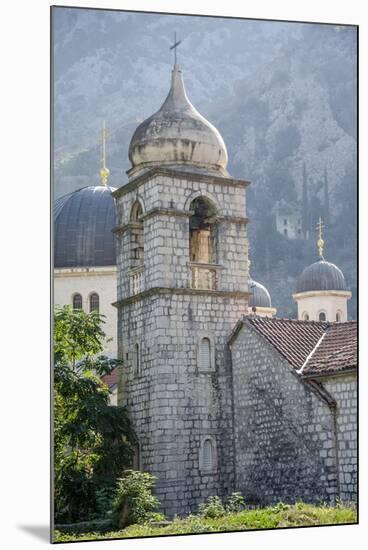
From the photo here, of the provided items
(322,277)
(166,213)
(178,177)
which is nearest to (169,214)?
(166,213)

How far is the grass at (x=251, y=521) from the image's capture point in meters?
14.2

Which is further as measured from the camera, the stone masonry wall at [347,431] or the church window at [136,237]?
the church window at [136,237]

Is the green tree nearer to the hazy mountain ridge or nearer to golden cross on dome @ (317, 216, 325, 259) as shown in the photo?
the hazy mountain ridge

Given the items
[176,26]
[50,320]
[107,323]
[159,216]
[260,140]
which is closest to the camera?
[50,320]

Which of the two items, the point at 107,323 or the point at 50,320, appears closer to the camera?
the point at 50,320

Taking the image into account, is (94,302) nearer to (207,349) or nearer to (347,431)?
(207,349)

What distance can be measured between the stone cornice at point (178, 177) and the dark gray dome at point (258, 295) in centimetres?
150

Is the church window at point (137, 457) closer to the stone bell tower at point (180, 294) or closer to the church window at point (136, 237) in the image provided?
the stone bell tower at point (180, 294)

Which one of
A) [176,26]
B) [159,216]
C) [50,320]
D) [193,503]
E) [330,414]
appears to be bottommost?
[193,503]

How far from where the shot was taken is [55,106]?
14.2 meters

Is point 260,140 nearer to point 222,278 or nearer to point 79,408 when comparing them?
point 222,278

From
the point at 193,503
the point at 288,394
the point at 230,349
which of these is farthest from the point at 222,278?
the point at 193,503

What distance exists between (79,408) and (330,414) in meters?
3.43

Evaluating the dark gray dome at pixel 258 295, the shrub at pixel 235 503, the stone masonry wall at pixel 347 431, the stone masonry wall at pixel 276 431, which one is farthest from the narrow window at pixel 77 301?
the stone masonry wall at pixel 347 431
